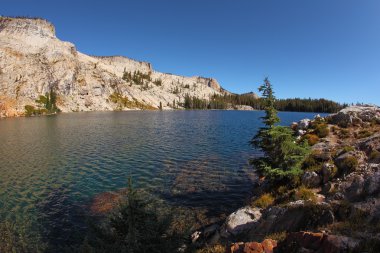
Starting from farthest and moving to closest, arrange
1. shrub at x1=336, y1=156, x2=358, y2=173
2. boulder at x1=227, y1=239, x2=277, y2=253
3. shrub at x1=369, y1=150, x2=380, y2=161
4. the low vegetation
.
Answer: the low vegetation
shrub at x1=369, y1=150, x2=380, y2=161
shrub at x1=336, y1=156, x2=358, y2=173
boulder at x1=227, y1=239, x2=277, y2=253

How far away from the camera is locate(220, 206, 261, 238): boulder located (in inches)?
690

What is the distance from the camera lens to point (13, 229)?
20.7m

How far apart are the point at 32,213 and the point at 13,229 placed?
297 cm

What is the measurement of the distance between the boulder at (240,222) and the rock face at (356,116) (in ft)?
87.5

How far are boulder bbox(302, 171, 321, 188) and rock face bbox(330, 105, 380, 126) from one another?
20726 millimetres

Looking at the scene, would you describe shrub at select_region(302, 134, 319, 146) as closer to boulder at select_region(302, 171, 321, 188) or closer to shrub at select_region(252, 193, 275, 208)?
boulder at select_region(302, 171, 321, 188)

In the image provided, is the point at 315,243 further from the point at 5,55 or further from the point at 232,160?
the point at 5,55

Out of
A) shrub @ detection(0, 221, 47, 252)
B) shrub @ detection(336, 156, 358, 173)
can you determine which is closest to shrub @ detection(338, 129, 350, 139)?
shrub @ detection(336, 156, 358, 173)

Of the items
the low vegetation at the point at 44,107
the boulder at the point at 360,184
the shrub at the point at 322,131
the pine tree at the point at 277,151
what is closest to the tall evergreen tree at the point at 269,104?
the pine tree at the point at 277,151

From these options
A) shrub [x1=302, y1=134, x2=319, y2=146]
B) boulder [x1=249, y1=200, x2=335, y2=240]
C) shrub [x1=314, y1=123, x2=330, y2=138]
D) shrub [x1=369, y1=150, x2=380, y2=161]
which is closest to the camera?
boulder [x1=249, y1=200, x2=335, y2=240]

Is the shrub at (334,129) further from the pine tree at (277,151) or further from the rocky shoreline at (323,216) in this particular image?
the pine tree at (277,151)

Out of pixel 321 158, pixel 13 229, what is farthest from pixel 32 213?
pixel 321 158

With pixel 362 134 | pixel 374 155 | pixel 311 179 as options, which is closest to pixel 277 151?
pixel 311 179

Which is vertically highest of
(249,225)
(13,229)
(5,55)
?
(5,55)
